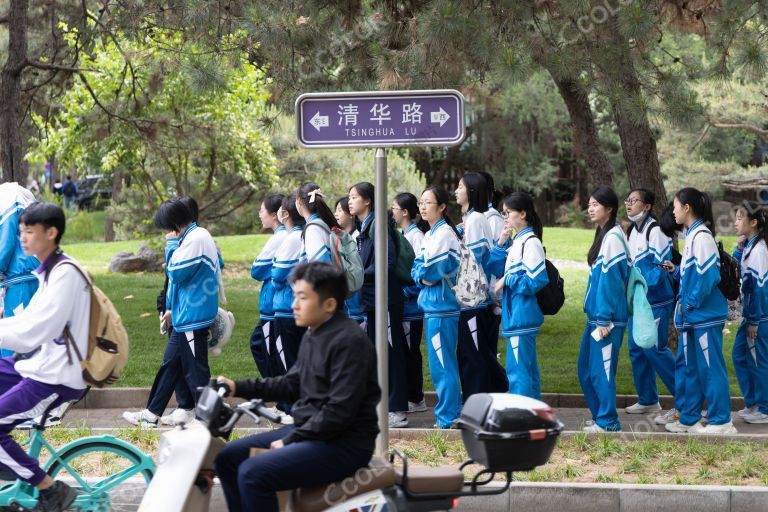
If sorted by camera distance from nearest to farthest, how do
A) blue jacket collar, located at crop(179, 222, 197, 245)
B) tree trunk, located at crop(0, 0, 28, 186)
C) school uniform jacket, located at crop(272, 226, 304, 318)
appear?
blue jacket collar, located at crop(179, 222, 197, 245) → school uniform jacket, located at crop(272, 226, 304, 318) → tree trunk, located at crop(0, 0, 28, 186)

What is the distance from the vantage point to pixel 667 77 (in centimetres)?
968

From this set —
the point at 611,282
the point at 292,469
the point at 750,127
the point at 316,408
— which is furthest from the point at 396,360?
the point at 750,127

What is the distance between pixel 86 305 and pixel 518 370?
393cm

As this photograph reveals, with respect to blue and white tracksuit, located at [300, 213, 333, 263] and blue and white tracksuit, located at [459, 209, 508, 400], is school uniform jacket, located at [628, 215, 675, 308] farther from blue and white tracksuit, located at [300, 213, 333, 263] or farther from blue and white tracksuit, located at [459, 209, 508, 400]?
blue and white tracksuit, located at [300, 213, 333, 263]

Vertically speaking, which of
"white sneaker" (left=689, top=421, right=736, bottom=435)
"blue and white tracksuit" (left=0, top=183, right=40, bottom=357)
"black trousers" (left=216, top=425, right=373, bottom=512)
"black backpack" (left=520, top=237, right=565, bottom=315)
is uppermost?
"blue and white tracksuit" (left=0, top=183, right=40, bottom=357)

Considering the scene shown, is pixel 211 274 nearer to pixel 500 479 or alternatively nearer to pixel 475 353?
pixel 475 353

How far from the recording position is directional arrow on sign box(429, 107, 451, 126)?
6.33 meters

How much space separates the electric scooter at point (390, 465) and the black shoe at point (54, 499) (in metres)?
0.94

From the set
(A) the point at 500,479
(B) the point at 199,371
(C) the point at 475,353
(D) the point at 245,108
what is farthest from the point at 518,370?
(D) the point at 245,108

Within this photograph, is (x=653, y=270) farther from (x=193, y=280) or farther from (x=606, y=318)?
(x=193, y=280)

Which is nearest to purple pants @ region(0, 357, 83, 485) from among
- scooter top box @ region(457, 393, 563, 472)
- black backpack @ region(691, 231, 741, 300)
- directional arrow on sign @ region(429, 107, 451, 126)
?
scooter top box @ region(457, 393, 563, 472)

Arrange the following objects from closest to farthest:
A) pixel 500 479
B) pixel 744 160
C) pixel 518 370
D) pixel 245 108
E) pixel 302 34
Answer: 1. pixel 500 479
2. pixel 518 370
3. pixel 302 34
4. pixel 245 108
5. pixel 744 160

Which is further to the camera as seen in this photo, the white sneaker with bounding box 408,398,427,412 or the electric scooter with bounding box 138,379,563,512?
the white sneaker with bounding box 408,398,427,412

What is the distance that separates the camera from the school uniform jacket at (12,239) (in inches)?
328
